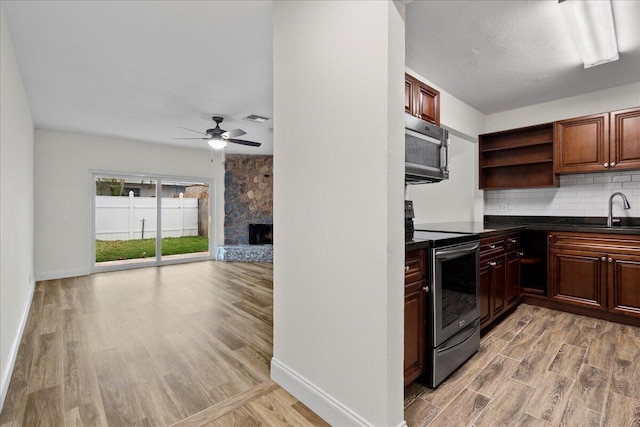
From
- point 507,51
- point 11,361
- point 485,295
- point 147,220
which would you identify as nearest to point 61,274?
point 147,220

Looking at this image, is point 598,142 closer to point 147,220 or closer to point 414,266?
point 414,266

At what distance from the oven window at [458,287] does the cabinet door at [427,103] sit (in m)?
1.20

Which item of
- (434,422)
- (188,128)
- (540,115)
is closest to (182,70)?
(188,128)

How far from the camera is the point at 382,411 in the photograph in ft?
4.66

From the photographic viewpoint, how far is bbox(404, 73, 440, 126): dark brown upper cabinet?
2359mm

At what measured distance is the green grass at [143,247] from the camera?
19.4 feet

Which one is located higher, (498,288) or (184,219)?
(184,219)

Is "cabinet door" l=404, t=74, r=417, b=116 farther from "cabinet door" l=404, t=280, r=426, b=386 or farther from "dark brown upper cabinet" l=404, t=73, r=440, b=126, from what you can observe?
"cabinet door" l=404, t=280, r=426, b=386

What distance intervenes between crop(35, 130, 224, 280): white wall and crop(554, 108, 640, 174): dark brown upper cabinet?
6.85m

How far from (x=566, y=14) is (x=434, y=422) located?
9.11 feet

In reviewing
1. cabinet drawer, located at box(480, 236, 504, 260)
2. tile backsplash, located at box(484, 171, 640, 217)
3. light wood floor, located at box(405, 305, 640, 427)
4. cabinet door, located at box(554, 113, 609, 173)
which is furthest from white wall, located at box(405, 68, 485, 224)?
light wood floor, located at box(405, 305, 640, 427)

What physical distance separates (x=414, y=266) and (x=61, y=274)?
6.18m

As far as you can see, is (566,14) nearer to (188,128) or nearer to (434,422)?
(434,422)

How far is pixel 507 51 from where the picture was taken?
2.61 metres
